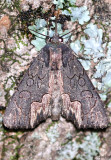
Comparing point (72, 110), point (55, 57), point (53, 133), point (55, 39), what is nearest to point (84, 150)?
point (53, 133)

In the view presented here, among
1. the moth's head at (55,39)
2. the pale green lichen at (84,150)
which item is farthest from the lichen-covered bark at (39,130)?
the moth's head at (55,39)

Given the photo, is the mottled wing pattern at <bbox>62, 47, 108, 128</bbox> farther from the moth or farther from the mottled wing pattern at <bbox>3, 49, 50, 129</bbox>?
the mottled wing pattern at <bbox>3, 49, 50, 129</bbox>

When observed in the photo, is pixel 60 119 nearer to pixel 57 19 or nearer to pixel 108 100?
pixel 108 100

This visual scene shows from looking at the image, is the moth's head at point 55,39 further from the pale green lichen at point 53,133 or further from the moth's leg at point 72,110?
the pale green lichen at point 53,133

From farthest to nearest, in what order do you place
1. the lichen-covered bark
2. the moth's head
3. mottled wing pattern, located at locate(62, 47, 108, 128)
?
the moth's head → the lichen-covered bark → mottled wing pattern, located at locate(62, 47, 108, 128)

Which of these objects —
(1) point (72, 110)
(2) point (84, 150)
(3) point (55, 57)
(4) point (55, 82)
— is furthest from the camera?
(3) point (55, 57)

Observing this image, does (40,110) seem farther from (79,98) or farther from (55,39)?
(55,39)

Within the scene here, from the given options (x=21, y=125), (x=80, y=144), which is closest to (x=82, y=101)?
(x=80, y=144)

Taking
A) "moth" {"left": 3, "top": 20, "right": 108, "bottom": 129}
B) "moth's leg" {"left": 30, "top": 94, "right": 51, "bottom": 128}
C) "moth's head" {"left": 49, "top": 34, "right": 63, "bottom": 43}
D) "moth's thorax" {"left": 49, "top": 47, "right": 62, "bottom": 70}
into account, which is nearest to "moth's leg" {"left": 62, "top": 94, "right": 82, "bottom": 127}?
"moth" {"left": 3, "top": 20, "right": 108, "bottom": 129}
